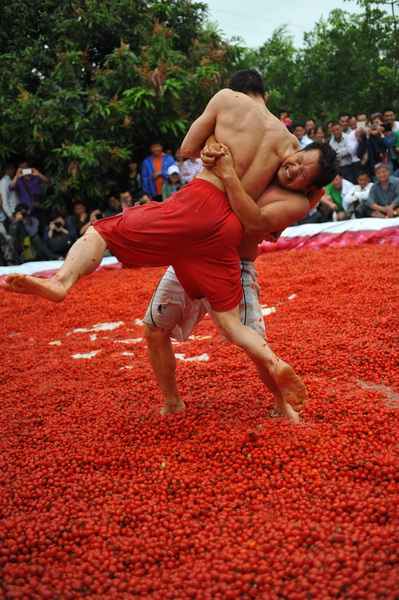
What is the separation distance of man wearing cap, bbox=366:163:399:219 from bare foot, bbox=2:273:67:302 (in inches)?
291

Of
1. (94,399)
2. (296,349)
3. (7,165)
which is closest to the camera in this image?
(94,399)

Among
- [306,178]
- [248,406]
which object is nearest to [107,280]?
[248,406]

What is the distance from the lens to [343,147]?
9.81 meters

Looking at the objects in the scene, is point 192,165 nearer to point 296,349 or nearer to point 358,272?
point 358,272

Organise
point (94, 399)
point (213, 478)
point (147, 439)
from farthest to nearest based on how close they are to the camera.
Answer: point (94, 399) → point (147, 439) → point (213, 478)

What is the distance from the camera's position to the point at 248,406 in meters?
3.21

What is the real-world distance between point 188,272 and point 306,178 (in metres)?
0.71

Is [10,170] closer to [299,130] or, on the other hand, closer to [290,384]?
[299,130]

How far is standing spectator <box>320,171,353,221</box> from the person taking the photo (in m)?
9.70

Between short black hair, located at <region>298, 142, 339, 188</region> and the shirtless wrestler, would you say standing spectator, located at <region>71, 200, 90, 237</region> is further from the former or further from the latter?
short black hair, located at <region>298, 142, 339, 188</region>

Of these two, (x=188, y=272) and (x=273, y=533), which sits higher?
(x=188, y=272)

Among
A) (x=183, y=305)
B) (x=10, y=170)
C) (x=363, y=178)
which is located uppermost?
(x=10, y=170)

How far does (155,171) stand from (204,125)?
7594mm

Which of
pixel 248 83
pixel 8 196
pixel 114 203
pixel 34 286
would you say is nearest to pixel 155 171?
pixel 114 203
